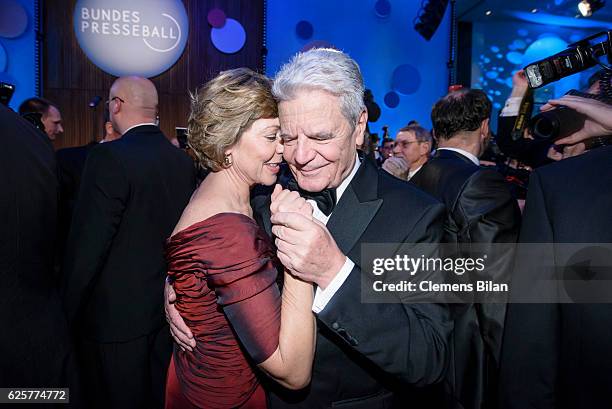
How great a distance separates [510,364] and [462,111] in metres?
A: 1.82

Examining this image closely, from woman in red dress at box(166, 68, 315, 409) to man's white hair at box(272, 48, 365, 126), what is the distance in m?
0.18

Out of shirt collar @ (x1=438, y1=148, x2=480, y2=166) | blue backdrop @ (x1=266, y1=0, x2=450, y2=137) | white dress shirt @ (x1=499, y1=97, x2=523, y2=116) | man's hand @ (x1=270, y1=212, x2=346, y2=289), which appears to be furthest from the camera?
blue backdrop @ (x1=266, y1=0, x2=450, y2=137)

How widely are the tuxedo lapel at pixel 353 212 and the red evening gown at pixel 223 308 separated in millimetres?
234

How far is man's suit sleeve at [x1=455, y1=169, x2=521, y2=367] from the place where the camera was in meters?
2.28

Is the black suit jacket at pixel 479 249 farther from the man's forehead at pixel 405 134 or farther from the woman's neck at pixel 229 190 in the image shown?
the man's forehead at pixel 405 134

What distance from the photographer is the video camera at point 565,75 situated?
1.33 meters

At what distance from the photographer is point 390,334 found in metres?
1.14

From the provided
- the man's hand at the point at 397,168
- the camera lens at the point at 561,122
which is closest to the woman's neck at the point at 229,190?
the camera lens at the point at 561,122


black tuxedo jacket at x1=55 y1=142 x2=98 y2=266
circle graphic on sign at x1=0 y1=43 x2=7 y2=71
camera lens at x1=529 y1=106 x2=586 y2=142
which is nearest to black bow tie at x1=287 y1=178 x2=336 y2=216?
camera lens at x1=529 y1=106 x2=586 y2=142

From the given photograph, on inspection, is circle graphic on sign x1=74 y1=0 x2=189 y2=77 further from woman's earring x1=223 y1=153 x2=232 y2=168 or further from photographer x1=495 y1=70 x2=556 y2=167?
woman's earring x1=223 y1=153 x2=232 y2=168

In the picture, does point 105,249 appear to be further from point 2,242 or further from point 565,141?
point 565,141

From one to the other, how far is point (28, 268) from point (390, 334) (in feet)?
4.15

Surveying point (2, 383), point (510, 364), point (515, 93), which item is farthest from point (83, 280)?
point (515, 93)

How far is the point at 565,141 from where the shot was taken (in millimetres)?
1360
